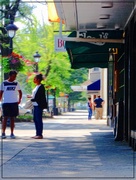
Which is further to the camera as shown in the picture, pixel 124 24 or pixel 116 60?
pixel 116 60

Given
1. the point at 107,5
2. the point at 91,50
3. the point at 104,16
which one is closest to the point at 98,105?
the point at 91,50

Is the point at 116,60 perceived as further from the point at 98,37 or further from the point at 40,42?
the point at 40,42

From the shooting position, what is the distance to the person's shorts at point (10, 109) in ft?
45.1

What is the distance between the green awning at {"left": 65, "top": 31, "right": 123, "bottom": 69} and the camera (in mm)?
13609

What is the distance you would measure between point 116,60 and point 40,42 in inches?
1029

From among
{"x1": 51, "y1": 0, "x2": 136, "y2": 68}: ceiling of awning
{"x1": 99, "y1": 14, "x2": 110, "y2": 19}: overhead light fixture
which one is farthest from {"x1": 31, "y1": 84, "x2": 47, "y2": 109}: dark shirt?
{"x1": 99, "y1": 14, "x2": 110, "y2": 19}: overhead light fixture

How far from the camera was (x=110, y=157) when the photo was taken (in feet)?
31.0

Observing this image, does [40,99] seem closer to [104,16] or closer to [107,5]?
[104,16]

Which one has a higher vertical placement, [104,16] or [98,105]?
[104,16]

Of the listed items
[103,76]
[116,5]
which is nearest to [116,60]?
[116,5]

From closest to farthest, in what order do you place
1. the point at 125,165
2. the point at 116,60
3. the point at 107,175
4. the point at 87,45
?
1. the point at 107,175
2. the point at 125,165
3. the point at 87,45
4. the point at 116,60

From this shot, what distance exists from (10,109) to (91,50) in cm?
326

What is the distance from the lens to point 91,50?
1579 centimetres

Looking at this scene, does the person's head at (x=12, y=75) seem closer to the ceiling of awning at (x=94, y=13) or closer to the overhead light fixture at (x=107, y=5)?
the ceiling of awning at (x=94, y=13)
